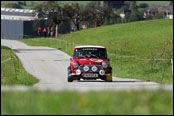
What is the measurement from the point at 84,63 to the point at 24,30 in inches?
4882

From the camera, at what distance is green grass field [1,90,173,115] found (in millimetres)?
9578

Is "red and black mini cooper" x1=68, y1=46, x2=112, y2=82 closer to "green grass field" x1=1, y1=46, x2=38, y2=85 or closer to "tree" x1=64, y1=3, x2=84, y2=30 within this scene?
"green grass field" x1=1, y1=46, x2=38, y2=85

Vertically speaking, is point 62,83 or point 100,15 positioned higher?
point 100,15

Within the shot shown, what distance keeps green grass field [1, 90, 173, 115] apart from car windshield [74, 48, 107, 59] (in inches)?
549

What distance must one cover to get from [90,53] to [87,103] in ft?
52.1

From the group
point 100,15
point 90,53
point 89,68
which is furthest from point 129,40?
point 100,15

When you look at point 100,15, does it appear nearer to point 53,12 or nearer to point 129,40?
point 53,12

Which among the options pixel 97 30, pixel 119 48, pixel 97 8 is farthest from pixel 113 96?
pixel 97 8

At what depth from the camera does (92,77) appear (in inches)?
997

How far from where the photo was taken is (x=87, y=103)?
10195 millimetres

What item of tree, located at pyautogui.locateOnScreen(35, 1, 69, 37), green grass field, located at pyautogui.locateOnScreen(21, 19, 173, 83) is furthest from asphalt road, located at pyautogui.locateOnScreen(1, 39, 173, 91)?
tree, located at pyautogui.locateOnScreen(35, 1, 69, 37)

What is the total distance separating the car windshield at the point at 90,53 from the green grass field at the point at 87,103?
45.8 feet

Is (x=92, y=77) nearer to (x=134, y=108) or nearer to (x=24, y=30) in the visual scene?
(x=134, y=108)

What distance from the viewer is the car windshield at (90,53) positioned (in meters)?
25.9
